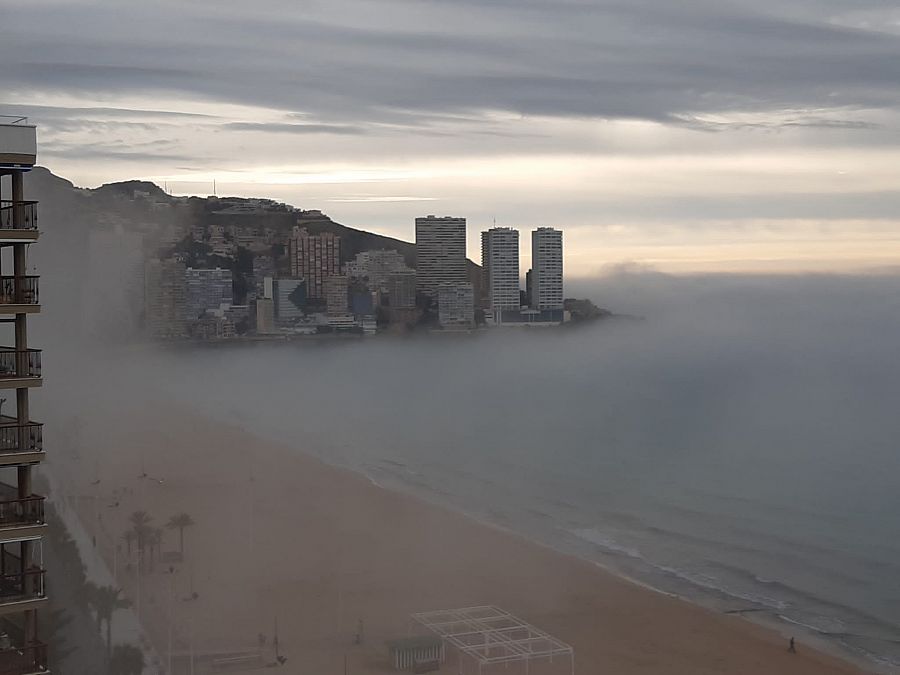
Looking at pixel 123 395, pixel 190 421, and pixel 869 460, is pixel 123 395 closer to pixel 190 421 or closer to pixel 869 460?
pixel 190 421

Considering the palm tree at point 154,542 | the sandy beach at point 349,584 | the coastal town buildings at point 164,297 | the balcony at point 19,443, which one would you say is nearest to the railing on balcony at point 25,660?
the balcony at point 19,443

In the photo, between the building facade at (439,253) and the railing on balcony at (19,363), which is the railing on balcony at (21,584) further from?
the building facade at (439,253)

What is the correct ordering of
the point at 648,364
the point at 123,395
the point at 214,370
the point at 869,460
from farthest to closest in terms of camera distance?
the point at 648,364 < the point at 214,370 < the point at 123,395 < the point at 869,460

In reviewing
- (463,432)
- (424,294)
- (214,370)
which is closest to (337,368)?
(424,294)

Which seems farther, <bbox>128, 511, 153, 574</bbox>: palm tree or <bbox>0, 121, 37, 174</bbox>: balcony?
<bbox>128, 511, 153, 574</bbox>: palm tree

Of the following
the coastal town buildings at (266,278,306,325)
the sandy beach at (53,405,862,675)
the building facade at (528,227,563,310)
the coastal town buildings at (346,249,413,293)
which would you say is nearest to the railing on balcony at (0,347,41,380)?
the sandy beach at (53,405,862,675)

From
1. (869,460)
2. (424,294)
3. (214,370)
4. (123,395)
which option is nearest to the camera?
(869,460)

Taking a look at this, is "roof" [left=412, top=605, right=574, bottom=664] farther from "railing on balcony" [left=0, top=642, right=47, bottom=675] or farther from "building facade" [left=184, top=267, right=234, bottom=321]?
"building facade" [left=184, top=267, right=234, bottom=321]
